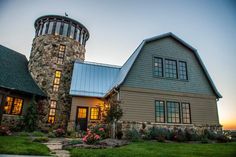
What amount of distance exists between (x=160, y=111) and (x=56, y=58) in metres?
11.9

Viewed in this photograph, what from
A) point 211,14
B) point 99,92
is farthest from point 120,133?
point 211,14

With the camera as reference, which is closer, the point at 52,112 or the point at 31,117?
the point at 31,117

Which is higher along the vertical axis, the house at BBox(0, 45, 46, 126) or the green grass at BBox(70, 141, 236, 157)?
the house at BBox(0, 45, 46, 126)

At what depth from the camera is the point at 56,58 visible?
17.0m

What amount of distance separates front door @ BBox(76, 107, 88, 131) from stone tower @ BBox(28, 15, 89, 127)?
229 centimetres

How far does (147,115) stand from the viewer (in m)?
10.9

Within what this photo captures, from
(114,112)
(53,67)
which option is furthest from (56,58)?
(114,112)

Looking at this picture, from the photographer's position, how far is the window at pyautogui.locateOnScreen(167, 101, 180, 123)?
37.3 feet

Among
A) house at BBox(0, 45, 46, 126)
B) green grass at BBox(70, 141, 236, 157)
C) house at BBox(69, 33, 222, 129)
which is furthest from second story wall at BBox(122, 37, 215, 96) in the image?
house at BBox(0, 45, 46, 126)

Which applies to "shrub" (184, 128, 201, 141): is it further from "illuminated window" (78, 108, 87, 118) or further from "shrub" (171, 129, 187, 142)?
"illuminated window" (78, 108, 87, 118)

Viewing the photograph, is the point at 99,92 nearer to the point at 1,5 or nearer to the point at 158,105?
the point at 158,105

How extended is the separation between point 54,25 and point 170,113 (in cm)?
1506

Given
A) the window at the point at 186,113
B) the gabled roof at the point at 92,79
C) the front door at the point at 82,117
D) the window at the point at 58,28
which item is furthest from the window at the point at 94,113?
the window at the point at 58,28

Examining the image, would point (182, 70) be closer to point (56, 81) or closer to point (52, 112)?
point (56, 81)
